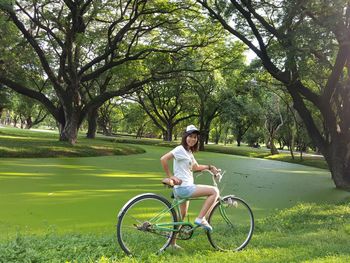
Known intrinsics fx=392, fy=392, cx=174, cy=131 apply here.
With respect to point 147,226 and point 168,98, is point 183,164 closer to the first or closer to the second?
point 147,226

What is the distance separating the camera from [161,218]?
3926mm

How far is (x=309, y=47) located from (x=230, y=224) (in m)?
5.29

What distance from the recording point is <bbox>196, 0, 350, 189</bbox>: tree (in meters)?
8.36

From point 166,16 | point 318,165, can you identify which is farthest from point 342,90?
point 318,165

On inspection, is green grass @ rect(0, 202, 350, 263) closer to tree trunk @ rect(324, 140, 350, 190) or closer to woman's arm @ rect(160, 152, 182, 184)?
woman's arm @ rect(160, 152, 182, 184)

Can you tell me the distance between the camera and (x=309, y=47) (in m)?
8.47

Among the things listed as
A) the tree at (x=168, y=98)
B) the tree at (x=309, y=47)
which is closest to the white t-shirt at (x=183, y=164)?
the tree at (x=309, y=47)

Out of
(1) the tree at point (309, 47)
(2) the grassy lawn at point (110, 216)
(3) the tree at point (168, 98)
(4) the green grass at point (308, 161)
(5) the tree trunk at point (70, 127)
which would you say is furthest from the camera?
(3) the tree at point (168, 98)

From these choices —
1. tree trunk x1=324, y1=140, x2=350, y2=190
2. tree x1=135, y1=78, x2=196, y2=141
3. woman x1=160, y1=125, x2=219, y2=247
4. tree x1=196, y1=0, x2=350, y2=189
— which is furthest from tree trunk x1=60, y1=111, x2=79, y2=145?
woman x1=160, y1=125, x2=219, y2=247

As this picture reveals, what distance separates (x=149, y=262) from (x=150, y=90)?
29.6m

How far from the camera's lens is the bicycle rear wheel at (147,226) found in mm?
3754

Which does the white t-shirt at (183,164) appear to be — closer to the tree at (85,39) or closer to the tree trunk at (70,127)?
the tree at (85,39)

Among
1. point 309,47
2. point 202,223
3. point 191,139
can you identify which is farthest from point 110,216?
point 309,47

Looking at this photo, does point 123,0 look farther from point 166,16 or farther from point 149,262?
point 149,262
